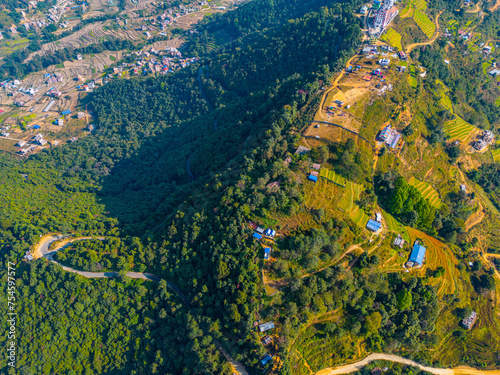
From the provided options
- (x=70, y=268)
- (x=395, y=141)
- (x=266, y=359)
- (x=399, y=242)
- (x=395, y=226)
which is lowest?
(x=70, y=268)

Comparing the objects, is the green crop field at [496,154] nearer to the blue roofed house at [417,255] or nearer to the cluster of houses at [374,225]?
the blue roofed house at [417,255]

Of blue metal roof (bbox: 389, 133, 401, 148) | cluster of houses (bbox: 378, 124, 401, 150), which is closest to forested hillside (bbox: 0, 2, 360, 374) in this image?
cluster of houses (bbox: 378, 124, 401, 150)

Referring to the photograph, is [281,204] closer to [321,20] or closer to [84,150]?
[321,20]

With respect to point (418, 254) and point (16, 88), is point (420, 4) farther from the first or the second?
point (16, 88)

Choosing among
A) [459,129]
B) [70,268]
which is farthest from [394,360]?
[459,129]

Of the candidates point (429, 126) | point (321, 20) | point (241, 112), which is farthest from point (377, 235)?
point (321, 20)

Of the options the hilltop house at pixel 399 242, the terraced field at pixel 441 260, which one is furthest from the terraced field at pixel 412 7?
the hilltop house at pixel 399 242

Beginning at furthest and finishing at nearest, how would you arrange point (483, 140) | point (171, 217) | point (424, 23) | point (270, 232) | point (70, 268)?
1. point (424, 23)
2. point (483, 140)
3. point (171, 217)
4. point (70, 268)
5. point (270, 232)

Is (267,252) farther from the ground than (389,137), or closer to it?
closer to it
